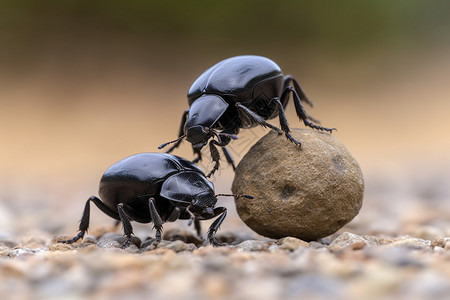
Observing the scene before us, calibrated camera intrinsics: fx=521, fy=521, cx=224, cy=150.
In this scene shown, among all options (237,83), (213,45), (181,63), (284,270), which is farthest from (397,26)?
(284,270)

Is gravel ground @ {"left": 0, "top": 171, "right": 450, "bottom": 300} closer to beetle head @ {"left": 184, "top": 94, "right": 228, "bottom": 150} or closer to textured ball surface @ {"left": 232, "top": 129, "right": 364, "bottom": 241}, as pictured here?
textured ball surface @ {"left": 232, "top": 129, "right": 364, "bottom": 241}

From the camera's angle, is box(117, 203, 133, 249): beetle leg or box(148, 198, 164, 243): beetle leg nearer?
box(148, 198, 164, 243): beetle leg

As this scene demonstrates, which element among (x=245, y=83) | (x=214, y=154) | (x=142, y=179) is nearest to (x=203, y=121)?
(x=214, y=154)

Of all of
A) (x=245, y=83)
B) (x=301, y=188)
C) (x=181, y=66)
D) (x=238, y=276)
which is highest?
(x=181, y=66)

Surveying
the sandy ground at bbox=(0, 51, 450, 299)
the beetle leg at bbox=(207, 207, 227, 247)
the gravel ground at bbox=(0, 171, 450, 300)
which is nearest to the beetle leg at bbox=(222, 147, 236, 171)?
the sandy ground at bbox=(0, 51, 450, 299)

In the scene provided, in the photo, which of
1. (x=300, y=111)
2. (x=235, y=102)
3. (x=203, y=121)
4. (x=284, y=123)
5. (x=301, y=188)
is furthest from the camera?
(x=300, y=111)

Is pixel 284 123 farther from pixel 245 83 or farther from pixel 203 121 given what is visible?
pixel 203 121

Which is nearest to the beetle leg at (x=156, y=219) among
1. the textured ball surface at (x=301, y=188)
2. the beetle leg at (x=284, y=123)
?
the textured ball surface at (x=301, y=188)
